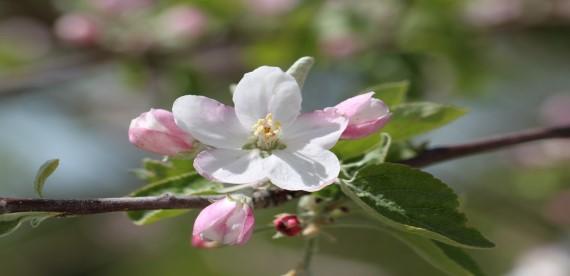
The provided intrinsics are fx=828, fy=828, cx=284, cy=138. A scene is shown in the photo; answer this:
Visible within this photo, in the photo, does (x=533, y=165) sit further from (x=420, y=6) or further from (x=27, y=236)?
(x=27, y=236)

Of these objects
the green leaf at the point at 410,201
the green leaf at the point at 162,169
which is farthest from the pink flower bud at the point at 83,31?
the green leaf at the point at 410,201

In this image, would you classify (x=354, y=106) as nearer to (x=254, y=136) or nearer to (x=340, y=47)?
(x=254, y=136)

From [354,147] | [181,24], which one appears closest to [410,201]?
[354,147]

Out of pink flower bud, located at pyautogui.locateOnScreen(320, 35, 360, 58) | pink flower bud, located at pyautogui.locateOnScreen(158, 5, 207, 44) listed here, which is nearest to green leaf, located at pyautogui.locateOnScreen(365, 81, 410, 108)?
pink flower bud, located at pyautogui.locateOnScreen(320, 35, 360, 58)

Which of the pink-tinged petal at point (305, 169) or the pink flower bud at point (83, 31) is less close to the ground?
the pink flower bud at point (83, 31)

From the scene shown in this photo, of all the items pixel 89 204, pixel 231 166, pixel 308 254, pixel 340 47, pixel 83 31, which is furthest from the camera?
pixel 83 31

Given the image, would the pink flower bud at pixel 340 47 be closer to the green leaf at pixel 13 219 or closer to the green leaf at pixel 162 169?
the green leaf at pixel 162 169

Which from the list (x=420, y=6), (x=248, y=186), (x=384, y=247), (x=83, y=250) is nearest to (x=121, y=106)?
(x=83, y=250)
